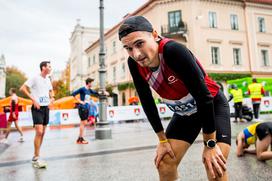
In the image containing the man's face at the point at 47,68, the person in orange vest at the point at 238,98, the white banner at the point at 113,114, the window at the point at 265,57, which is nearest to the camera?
the man's face at the point at 47,68

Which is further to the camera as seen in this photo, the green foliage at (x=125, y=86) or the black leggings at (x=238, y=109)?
the green foliage at (x=125, y=86)

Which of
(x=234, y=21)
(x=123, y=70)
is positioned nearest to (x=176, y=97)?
(x=234, y=21)

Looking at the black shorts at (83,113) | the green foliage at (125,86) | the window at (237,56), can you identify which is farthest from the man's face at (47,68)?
the window at (237,56)

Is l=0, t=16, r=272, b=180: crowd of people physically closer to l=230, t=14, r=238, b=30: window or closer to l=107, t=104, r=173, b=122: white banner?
l=107, t=104, r=173, b=122: white banner

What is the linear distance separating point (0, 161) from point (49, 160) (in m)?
1.09

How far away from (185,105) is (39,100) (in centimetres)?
357

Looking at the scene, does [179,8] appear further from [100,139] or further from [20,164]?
[20,164]

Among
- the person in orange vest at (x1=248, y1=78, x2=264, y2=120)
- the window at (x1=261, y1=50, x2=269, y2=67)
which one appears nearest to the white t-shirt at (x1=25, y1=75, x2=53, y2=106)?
the person in orange vest at (x1=248, y1=78, x2=264, y2=120)

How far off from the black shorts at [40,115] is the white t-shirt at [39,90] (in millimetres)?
120

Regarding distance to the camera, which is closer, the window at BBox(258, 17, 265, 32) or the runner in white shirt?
the runner in white shirt

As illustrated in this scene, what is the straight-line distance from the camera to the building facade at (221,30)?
80.4 ft

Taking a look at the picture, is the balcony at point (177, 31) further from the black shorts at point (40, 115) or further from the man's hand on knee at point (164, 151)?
the man's hand on knee at point (164, 151)

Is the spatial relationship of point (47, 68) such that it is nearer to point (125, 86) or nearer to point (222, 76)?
point (222, 76)

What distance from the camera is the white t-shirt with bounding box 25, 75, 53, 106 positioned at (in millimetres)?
4820
